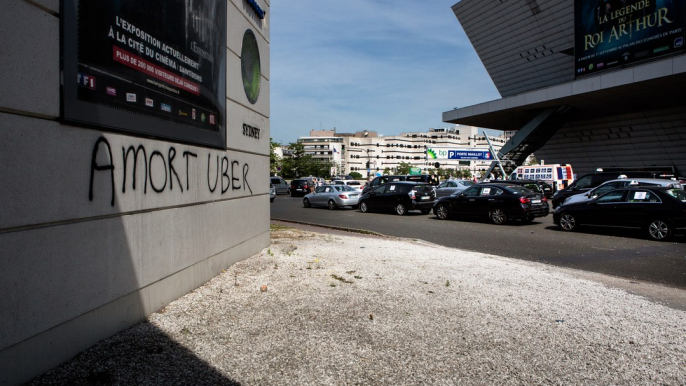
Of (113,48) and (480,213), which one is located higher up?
(113,48)

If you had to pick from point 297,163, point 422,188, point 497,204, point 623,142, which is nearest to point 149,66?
point 497,204

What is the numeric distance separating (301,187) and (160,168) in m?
36.8

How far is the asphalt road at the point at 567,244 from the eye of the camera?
28.9 ft

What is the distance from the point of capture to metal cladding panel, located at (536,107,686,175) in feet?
138

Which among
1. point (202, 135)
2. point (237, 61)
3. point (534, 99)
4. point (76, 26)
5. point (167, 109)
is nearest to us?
point (76, 26)

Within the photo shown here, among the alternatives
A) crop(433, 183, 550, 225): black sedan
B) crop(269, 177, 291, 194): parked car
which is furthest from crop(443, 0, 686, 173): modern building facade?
crop(433, 183, 550, 225): black sedan

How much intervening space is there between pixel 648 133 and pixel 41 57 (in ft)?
169

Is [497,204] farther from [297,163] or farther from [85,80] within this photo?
[297,163]

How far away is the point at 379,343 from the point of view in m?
4.14

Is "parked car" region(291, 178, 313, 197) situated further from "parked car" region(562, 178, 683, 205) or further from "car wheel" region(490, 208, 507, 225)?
"parked car" region(562, 178, 683, 205)

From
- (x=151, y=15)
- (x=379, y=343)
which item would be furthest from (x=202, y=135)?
(x=379, y=343)

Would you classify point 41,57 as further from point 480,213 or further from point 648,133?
point 648,133

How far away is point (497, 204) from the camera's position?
17.3 meters

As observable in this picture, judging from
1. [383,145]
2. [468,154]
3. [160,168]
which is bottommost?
[160,168]
